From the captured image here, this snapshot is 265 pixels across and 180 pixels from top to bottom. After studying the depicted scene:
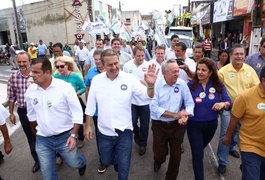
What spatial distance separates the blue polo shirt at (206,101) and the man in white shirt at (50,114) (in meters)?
1.52

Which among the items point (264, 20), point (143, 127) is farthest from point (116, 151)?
point (264, 20)

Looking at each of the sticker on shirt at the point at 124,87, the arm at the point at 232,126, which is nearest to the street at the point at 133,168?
the arm at the point at 232,126

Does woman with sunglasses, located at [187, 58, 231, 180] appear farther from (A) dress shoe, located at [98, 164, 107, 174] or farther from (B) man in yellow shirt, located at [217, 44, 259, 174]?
(A) dress shoe, located at [98, 164, 107, 174]

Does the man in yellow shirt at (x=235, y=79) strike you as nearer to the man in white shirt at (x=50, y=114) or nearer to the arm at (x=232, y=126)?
the arm at (x=232, y=126)

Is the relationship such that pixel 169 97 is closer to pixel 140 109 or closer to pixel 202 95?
pixel 202 95

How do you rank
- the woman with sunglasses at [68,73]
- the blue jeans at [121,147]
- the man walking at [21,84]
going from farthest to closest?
the woman with sunglasses at [68,73]
the man walking at [21,84]
the blue jeans at [121,147]

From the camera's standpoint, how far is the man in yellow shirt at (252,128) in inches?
105

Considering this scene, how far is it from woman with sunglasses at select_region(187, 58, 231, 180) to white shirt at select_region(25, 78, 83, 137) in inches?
59.8

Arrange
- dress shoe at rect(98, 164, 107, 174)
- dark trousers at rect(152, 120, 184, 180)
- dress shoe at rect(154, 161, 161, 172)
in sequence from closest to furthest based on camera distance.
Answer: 1. dark trousers at rect(152, 120, 184, 180)
2. dress shoe at rect(154, 161, 161, 172)
3. dress shoe at rect(98, 164, 107, 174)

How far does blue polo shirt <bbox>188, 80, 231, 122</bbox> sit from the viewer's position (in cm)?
337

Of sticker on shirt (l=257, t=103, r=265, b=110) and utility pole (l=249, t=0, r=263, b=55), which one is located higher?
utility pole (l=249, t=0, r=263, b=55)

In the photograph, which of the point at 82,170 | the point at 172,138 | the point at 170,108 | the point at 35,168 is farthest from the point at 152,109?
the point at 35,168

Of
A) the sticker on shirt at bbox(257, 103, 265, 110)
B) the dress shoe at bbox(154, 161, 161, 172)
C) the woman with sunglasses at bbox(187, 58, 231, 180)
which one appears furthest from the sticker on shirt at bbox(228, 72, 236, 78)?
the dress shoe at bbox(154, 161, 161, 172)

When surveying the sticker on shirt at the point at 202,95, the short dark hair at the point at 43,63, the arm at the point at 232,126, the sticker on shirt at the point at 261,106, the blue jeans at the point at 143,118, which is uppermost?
the short dark hair at the point at 43,63
